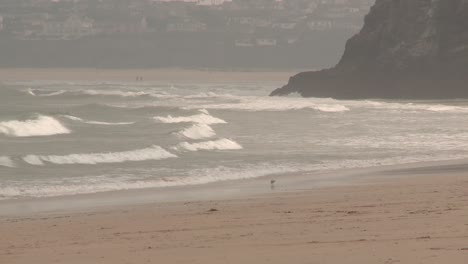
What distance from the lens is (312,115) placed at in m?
51.8

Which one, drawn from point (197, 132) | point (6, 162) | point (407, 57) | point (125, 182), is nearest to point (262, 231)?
point (125, 182)

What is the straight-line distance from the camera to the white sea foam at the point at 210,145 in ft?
98.7

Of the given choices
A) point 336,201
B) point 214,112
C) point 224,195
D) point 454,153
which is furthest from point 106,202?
point 214,112

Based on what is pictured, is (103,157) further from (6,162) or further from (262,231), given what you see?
(262,231)

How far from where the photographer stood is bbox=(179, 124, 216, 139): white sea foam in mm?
35469

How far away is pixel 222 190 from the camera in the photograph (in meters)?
20.0

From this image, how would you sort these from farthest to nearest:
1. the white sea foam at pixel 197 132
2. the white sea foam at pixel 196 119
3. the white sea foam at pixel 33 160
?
the white sea foam at pixel 196 119 < the white sea foam at pixel 197 132 < the white sea foam at pixel 33 160

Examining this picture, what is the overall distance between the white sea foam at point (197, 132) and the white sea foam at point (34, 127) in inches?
163

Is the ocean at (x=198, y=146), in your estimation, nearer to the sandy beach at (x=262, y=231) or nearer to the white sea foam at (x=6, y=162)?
the white sea foam at (x=6, y=162)

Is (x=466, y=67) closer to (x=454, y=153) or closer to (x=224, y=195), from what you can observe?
(x=454, y=153)

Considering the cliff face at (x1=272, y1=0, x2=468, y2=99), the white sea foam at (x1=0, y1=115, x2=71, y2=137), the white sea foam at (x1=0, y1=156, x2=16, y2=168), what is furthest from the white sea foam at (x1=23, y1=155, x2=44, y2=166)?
the cliff face at (x1=272, y1=0, x2=468, y2=99)

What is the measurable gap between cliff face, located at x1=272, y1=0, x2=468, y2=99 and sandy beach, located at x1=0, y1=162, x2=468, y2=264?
60.1 metres

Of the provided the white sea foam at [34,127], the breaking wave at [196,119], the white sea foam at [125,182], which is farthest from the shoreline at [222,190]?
the breaking wave at [196,119]

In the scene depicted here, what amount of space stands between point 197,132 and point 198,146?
583cm
